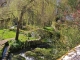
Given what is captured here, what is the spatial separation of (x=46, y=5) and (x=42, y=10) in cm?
58

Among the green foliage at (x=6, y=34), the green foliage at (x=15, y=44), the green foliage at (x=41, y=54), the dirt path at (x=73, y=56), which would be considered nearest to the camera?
the dirt path at (x=73, y=56)

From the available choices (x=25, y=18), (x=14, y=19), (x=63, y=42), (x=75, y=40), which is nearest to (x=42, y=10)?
(x=25, y=18)

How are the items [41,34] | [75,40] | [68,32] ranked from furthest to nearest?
[41,34] < [68,32] < [75,40]

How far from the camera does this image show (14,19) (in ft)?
64.1

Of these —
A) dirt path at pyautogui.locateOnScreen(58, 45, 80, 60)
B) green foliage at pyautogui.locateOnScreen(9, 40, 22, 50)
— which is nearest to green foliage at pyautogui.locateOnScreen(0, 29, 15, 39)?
green foliage at pyautogui.locateOnScreen(9, 40, 22, 50)

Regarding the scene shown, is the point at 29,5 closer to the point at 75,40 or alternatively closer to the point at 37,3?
the point at 37,3

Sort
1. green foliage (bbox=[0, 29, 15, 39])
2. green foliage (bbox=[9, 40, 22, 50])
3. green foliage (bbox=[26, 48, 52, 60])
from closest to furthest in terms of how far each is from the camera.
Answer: green foliage (bbox=[26, 48, 52, 60]) < green foliage (bbox=[9, 40, 22, 50]) < green foliage (bbox=[0, 29, 15, 39])

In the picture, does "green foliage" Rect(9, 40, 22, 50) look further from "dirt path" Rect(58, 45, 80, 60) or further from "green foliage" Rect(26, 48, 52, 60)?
"dirt path" Rect(58, 45, 80, 60)

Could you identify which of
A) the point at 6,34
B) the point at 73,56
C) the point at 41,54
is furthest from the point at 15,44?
the point at 73,56

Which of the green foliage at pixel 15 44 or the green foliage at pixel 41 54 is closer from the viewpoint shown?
the green foliage at pixel 41 54

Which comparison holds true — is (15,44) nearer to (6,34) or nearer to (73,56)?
(6,34)

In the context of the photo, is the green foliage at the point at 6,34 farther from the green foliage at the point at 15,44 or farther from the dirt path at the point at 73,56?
the dirt path at the point at 73,56

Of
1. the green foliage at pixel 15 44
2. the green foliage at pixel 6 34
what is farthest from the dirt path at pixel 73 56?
the green foliage at pixel 6 34

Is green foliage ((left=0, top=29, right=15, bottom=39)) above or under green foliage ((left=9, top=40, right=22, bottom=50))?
above
